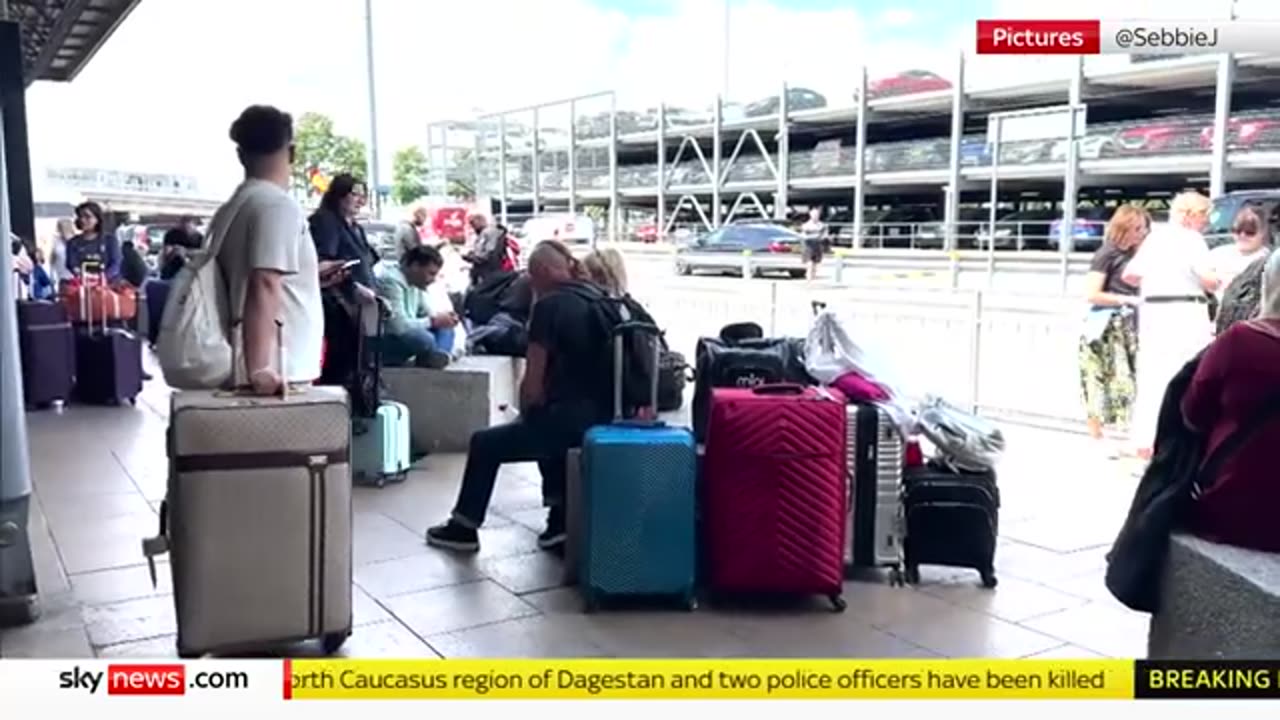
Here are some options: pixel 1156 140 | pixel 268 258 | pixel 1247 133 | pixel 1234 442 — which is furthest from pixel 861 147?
pixel 1234 442

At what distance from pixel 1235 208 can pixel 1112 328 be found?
92 cm

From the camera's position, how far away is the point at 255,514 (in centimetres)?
250

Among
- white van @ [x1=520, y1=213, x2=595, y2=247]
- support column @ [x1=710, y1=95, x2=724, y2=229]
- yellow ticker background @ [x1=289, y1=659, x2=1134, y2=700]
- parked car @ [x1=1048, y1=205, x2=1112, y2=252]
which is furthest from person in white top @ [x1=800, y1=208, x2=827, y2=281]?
yellow ticker background @ [x1=289, y1=659, x2=1134, y2=700]

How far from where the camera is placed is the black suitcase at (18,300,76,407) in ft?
20.4

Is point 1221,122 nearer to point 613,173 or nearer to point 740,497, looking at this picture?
point 613,173

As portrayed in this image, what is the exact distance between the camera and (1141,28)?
2.38 m

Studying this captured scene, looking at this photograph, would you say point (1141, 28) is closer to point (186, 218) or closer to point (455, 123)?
point (455, 123)

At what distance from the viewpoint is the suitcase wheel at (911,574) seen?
339 cm

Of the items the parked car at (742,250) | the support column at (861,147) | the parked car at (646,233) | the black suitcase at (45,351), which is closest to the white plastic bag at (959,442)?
the support column at (861,147)

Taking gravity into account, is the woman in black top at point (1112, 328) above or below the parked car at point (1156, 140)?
below

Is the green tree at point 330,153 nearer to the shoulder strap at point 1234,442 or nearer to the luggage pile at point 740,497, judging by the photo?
the luggage pile at point 740,497

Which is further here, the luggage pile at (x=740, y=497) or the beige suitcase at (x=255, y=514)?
the luggage pile at (x=740, y=497)

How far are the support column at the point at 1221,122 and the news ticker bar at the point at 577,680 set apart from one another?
5.71 ft

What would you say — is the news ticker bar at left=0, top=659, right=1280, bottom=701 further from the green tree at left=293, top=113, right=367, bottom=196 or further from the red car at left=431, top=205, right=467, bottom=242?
the red car at left=431, top=205, right=467, bottom=242
